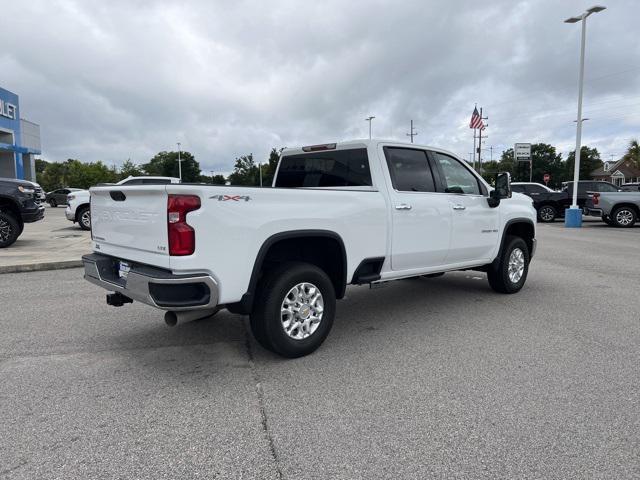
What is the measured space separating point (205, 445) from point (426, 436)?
51.4 inches

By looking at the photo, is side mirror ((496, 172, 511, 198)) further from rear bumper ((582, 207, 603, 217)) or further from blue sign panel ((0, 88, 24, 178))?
blue sign panel ((0, 88, 24, 178))

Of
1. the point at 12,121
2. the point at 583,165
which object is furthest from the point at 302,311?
the point at 583,165

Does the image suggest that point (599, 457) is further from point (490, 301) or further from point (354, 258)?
point (490, 301)

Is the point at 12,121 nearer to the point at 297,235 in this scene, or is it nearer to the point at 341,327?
the point at 341,327

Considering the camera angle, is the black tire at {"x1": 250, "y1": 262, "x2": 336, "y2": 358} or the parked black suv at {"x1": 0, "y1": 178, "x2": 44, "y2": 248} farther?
the parked black suv at {"x1": 0, "y1": 178, "x2": 44, "y2": 248}

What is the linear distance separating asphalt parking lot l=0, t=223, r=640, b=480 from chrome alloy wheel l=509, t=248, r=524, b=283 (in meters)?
0.85

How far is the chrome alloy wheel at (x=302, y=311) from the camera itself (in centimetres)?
400

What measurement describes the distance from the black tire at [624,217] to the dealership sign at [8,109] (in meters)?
39.5

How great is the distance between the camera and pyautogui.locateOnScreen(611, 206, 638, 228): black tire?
1827 centimetres

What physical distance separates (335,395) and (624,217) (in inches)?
751

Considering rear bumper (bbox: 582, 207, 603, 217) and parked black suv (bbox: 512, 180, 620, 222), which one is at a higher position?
parked black suv (bbox: 512, 180, 620, 222)

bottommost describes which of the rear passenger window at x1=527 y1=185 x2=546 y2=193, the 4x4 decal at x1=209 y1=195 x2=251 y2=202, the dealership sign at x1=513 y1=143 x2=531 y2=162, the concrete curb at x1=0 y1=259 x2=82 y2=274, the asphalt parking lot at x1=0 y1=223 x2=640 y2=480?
the asphalt parking lot at x1=0 y1=223 x2=640 y2=480

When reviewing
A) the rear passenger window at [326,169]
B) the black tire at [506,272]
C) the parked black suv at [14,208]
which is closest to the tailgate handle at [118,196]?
the rear passenger window at [326,169]

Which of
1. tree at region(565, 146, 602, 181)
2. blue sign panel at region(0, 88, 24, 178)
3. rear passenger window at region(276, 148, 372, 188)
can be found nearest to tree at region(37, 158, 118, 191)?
blue sign panel at region(0, 88, 24, 178)
